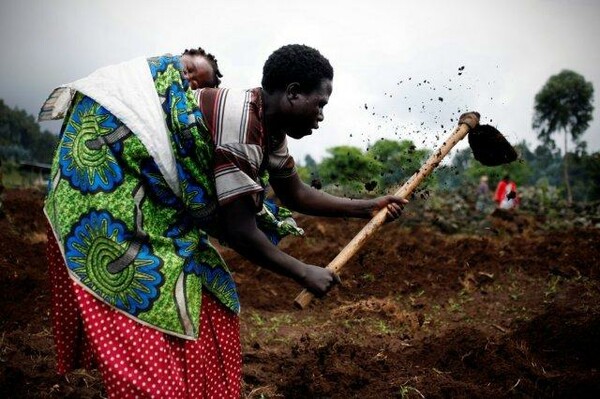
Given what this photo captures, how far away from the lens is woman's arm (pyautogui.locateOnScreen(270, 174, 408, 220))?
201 centimetres

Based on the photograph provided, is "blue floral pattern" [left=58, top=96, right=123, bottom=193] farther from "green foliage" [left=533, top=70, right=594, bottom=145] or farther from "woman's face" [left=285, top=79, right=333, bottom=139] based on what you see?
"green foliage" [left=533, top=70, right=594, bottom=145]

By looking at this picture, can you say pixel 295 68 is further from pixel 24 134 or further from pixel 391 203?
pixel 24 134

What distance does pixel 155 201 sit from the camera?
4.82ft

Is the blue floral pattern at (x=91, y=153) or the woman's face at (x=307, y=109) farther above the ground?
the woman's face at (x=307, y=109)

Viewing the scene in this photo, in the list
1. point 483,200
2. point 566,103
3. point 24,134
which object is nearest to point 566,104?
point 566,103

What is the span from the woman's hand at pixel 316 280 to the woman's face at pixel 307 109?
1.56 feet

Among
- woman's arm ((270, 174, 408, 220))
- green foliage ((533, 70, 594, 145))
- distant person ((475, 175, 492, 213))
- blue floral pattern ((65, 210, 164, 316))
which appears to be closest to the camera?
blue floral pattern ((65, 210, 164, 316))

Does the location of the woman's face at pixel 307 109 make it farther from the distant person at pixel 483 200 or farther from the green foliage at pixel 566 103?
the green foliage at pixel 566 103

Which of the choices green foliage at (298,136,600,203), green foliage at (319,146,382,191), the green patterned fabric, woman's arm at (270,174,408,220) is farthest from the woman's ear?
green foliage at (319,146,382,191)

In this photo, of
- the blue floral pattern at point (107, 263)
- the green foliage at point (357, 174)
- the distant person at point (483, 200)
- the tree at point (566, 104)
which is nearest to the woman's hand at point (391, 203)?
the green foliage at point (357, 174)

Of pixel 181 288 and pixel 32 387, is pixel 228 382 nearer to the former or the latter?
pixel 181 288

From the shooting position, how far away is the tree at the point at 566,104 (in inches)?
1026

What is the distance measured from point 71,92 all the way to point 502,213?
32.2ft

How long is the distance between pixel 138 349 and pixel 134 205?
0.43 meters
